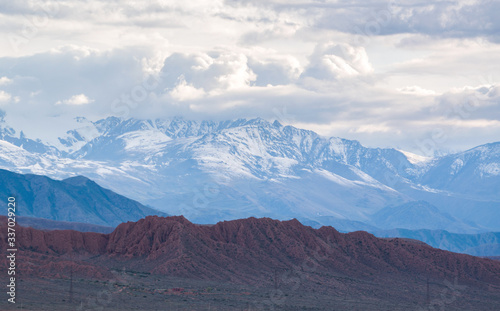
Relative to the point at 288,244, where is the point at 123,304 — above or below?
below

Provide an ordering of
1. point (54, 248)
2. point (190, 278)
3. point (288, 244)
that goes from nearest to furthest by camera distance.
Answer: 1. point (190, 278)
2. point (54, 248)
3. point (288, 244)

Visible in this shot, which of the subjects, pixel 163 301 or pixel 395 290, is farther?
pixel 395 290

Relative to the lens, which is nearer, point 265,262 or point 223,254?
point 223,254

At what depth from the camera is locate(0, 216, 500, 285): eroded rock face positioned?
167 metres

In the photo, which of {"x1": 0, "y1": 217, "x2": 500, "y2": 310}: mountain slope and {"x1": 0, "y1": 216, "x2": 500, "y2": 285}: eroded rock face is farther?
{"x1": 0, "y1": 216, "x2": 500, "y2": 285}: eroded rock face

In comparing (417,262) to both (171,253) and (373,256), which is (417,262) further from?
(171,253)

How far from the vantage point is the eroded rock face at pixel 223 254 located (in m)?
167

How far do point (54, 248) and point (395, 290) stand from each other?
68526 mm

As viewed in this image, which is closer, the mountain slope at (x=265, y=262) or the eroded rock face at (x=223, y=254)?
the mountain slope at (x=265, y=262)

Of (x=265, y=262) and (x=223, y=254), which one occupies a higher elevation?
(x=223, y=254)

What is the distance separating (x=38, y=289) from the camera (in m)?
132

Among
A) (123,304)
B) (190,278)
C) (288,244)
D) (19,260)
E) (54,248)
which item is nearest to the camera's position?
(123,304)

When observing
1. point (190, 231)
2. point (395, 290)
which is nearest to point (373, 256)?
point (395, 290)

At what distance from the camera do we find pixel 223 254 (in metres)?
178
